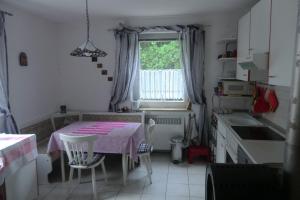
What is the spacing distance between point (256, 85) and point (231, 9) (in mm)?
1175

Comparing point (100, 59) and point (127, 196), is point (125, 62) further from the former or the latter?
point (127, 196)

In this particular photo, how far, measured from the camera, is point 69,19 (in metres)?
3.88

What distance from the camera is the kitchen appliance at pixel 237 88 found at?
3375 millimetres

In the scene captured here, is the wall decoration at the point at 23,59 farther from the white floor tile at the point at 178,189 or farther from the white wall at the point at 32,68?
the white floor tile at the point at 178,189

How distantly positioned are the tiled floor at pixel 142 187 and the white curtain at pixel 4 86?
89 centimetres

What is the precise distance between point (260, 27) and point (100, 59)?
2639 millimetres

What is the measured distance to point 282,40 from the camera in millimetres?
1737

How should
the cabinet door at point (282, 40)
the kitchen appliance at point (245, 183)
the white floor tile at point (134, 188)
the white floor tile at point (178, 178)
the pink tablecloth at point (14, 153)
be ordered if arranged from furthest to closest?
the white floor tile at point (178, 178) < the white floor tile at point (134, 188) < the pink tablecloth at point (14, 153) < the cabinet door at point (282, 40) < the kitchen appliance at point (245, 183)

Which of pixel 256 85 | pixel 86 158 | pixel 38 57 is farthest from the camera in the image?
pixel 38 57

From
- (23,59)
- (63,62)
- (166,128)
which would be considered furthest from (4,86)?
(166,128)

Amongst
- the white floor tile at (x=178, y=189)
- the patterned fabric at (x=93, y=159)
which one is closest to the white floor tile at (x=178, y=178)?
the white floor tile at (x=178, y=189)

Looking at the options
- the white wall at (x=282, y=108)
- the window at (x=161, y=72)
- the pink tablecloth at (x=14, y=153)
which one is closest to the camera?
the pink tablecloth at (x=14, y=153)

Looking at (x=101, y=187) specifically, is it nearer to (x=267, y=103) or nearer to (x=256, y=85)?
(x=267, y=103)

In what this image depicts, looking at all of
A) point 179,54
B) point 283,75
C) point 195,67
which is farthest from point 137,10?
point 283,75
